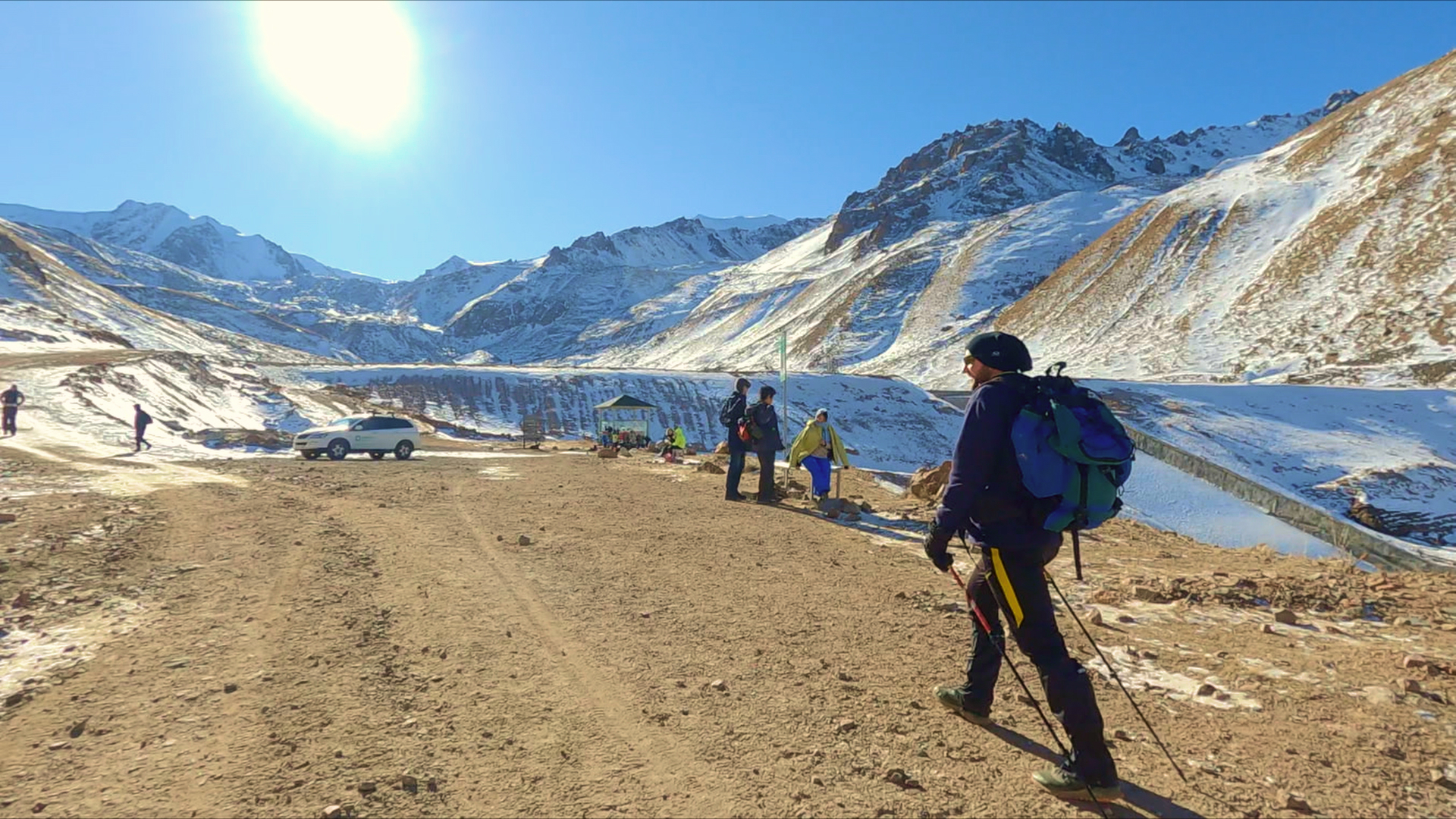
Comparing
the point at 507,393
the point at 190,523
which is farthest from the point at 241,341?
the point at 190,523

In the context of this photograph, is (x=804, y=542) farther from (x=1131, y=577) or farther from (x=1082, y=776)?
(x=1082, y=776)

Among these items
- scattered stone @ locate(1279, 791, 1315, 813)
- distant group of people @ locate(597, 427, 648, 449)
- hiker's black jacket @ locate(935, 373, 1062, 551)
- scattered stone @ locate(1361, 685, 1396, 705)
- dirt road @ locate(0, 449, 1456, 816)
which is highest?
hiker's black jacket @ locate(935, 373, 1062, 551)

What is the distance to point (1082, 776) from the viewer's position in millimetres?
3262

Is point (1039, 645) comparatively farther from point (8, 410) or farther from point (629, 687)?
point (8, 410)

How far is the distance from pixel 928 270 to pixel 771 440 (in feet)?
372

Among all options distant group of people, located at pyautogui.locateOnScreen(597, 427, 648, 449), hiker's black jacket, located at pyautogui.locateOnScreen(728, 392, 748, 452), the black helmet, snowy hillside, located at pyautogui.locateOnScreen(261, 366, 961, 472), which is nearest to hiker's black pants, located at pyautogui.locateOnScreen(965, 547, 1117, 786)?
the black helmet

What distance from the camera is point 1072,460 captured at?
3287mm

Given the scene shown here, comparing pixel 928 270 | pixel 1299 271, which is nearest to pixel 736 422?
pixel 1299 271

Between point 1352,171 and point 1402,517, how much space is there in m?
70.9

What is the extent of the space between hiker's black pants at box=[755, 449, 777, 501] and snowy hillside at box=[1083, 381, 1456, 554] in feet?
A: 74.9

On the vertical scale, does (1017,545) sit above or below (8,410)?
above

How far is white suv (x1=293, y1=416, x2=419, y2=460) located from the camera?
2380 cm

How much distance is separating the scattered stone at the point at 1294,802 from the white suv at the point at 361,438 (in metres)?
25.5

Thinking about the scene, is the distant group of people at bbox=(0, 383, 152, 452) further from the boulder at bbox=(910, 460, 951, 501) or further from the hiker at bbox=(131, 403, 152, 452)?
the boulder at bbox=(910, 460, 951, 501)
